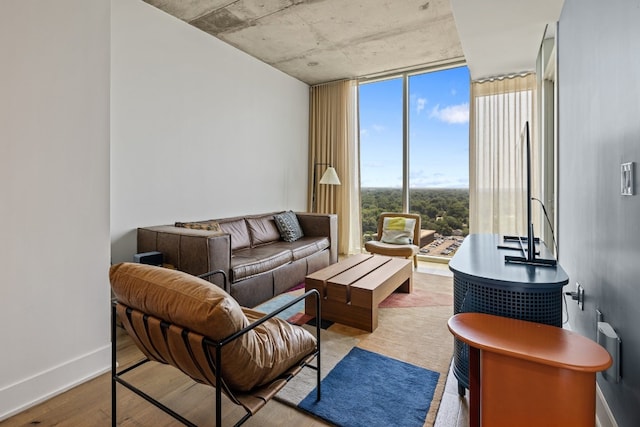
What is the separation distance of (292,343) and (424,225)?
13.4 ft

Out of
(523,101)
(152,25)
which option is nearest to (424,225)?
(523,101)

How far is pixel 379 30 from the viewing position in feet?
12.4

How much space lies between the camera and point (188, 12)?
3.35 meters

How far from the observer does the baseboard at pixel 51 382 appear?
1.66 metres

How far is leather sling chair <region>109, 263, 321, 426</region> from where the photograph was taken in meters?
1.16

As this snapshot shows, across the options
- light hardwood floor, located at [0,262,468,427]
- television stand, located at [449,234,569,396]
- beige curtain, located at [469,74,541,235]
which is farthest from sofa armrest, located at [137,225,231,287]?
beige curtain, located at [469,74,541,235]

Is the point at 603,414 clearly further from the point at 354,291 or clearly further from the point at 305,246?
the point at 305,246

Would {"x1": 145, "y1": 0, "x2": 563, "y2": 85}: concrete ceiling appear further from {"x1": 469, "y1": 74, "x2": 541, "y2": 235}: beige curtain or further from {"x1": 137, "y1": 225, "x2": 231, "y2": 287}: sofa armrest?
{"x1": 137, "y1": 225, "x2": 231, "y2": 287}: sofa armrest

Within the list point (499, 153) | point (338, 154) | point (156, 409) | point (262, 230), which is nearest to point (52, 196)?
point (156, 409)

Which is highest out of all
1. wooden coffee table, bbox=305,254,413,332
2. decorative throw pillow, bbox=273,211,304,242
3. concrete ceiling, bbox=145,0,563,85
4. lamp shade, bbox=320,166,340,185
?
concrete ceiling, bbox=145,0,563,85

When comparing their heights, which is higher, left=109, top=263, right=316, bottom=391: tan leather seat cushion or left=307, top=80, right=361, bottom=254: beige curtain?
left=307, top=80, right=361, bottom=254: beige curtain

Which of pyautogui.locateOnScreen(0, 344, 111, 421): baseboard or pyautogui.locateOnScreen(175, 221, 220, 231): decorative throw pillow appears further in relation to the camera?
pyautogui.locateOnScreen(175, 221, 220, 231): decorative throw pillow

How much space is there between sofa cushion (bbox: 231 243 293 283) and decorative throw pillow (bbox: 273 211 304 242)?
0.38 metres

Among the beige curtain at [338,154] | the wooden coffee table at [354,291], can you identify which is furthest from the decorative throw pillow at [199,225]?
the beige curtain at [338,154]
